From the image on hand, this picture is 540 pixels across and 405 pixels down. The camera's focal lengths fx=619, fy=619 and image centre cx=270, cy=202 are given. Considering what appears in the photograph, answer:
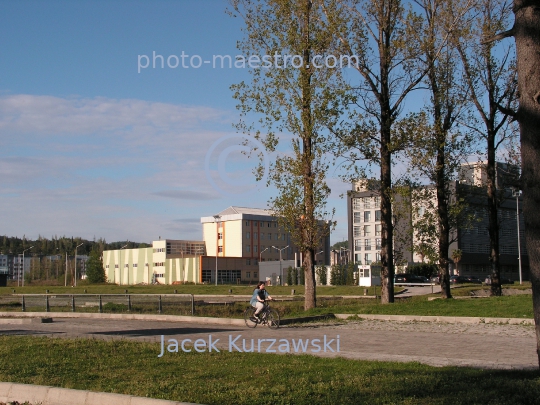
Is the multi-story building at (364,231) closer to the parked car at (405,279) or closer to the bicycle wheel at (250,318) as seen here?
the parked car at (405,279)

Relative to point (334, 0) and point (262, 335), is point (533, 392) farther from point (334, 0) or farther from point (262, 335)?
point (334, 0)

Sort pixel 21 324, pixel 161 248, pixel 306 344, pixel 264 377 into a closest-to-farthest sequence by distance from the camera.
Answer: pixel 264 377
pixel 306 344
pixel 21 324
pixel 161 248

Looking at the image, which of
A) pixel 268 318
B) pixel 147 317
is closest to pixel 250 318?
pixel 268 318

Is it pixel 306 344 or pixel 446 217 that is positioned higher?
pixel 446 217

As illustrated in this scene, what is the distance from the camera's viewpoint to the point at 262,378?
31.7ft

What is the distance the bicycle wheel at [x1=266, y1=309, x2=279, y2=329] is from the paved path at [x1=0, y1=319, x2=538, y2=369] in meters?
0.35

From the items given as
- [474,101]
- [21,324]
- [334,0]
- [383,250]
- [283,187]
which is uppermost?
[334,0]

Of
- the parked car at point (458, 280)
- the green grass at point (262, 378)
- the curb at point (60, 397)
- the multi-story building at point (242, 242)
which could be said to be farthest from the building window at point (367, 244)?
the curb at point (60, 397)

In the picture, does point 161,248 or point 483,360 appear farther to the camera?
point 161,248

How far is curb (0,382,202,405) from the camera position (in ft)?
27.3

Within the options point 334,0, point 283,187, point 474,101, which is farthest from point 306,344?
point 474,101

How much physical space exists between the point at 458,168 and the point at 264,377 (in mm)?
25199

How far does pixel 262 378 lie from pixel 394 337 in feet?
28.0

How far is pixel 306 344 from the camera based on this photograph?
15.8 metres
